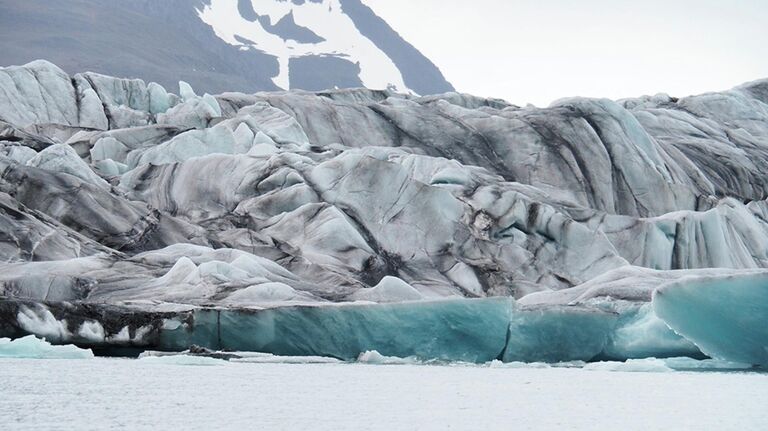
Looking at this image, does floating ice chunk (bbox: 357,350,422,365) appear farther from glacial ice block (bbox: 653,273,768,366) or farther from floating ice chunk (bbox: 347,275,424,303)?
glacial ice block (bbox: 653,273,768,366)

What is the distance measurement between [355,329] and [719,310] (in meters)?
6.43

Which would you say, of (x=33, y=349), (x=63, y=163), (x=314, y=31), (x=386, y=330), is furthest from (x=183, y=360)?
(x=314, y=31)

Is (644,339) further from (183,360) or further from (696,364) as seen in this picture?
(183,360)

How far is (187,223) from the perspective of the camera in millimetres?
30391

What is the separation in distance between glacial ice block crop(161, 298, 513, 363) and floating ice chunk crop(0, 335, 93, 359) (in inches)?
74.2

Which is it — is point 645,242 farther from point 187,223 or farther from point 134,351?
point 134,351

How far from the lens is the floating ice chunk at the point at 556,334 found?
2208 centimetres

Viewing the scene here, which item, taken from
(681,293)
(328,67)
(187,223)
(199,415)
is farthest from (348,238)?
(328,67)

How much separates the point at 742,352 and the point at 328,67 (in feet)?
374

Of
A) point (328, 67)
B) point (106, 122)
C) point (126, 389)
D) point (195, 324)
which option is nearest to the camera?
point (126, 389)

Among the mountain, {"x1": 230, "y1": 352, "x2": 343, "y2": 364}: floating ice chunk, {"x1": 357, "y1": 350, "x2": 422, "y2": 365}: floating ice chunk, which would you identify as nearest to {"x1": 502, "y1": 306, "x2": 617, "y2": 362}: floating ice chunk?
{"x1": 357, "y1": 350, "x2": 422, "y2": 365}: floating ice chunk

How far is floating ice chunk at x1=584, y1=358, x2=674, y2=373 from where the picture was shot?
70.7 ft

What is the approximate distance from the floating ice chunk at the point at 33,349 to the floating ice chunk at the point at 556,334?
26.5 ft

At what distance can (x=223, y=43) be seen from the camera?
426ft
